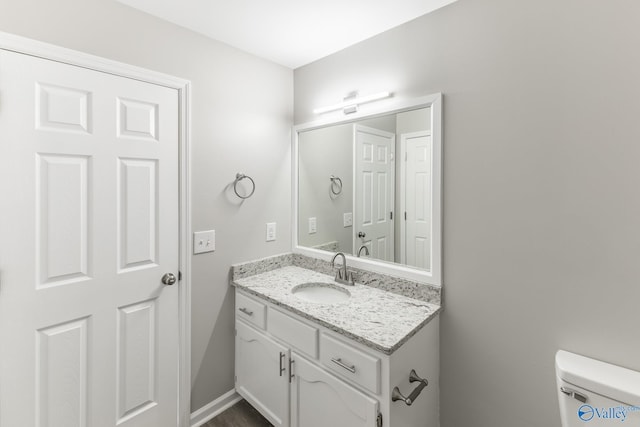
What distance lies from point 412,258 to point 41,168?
1791mm

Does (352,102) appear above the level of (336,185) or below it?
above

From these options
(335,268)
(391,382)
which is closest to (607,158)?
(391,382)

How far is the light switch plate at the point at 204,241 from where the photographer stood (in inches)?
67.5

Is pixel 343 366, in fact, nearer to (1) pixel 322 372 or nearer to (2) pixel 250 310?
(1) pixel 322 372

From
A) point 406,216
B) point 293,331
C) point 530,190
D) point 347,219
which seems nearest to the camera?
Answer: point 530,190

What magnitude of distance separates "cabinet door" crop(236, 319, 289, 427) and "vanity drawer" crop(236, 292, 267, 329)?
51 mm

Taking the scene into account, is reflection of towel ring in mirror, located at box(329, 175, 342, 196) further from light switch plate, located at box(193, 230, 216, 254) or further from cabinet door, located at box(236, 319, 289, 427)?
cabinet door, located at box(236, 319, 289, 427)

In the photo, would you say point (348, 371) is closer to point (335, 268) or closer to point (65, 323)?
point (335, 268)

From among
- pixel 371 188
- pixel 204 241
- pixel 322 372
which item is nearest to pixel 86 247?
pixel 204 241

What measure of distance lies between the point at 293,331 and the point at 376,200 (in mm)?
893

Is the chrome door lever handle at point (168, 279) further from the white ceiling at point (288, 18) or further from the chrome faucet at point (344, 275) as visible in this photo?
the white ceiling at point (288, 18)

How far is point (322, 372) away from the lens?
1.36 meters

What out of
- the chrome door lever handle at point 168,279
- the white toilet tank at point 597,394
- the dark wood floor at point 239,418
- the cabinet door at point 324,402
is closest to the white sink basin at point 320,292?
the cabinet door at point 324,402

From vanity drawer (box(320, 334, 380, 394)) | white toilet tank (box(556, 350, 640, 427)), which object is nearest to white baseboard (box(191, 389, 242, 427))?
vanity drawer (box(320, 334, 380, 394))
